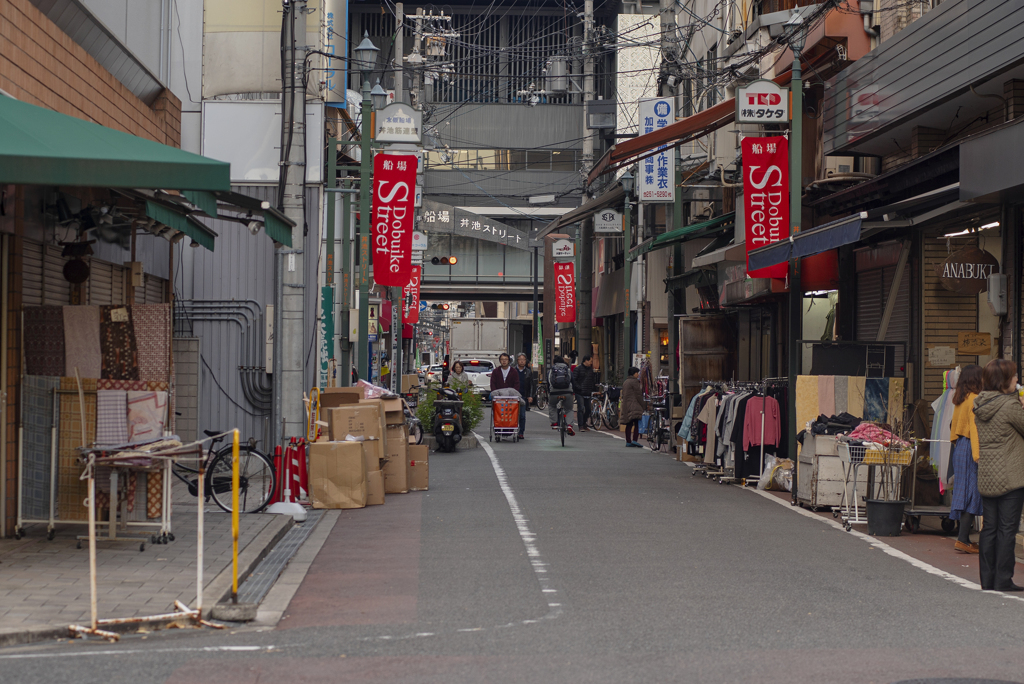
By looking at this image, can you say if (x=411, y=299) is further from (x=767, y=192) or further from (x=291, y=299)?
(x=291, y=299)

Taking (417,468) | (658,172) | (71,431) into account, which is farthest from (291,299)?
(658,172)

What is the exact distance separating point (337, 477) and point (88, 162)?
664 centimetres

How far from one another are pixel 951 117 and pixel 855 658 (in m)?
11.8

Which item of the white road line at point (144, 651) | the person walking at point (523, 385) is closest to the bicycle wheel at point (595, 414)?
the person walking at point (523, 385)

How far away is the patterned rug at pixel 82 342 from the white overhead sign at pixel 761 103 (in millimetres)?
10413

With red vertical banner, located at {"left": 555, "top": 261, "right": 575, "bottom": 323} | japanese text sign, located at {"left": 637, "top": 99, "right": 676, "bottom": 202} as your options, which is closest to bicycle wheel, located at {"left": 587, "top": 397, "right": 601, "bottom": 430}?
japanese text sign, located at {"left": 637, "top": 99, "right": 676, "bottom": 202}

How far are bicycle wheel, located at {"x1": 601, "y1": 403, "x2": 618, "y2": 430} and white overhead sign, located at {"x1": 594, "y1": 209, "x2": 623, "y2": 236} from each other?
6.89m

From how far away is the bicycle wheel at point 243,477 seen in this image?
523 inches

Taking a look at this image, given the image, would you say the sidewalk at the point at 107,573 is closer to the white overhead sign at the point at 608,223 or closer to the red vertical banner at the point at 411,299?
the white overhead sign at the point at 608,223

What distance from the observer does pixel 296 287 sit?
1480 cm

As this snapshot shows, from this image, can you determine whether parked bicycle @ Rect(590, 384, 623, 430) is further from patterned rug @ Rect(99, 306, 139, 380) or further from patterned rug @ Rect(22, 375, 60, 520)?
patterned rug @ Rect(22, 375, 60, 520)

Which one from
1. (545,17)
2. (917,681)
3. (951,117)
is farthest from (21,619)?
(545,17)

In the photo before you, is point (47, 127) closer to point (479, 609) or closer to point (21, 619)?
point (21, 619)

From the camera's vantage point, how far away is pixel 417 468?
16.3 meters
